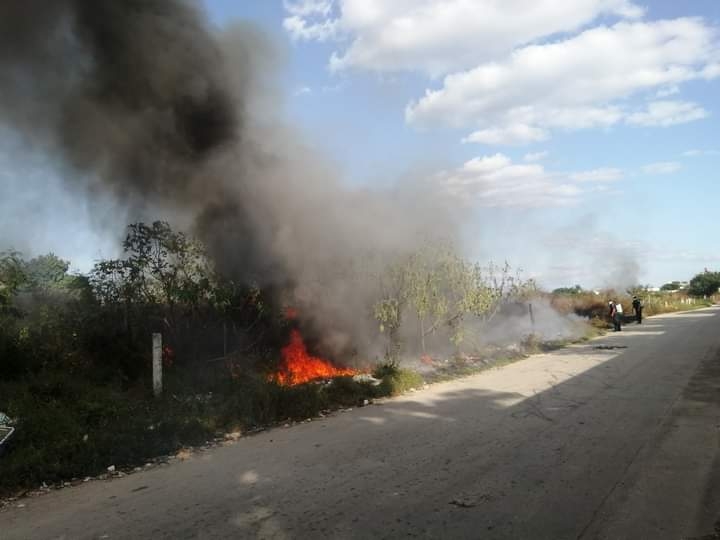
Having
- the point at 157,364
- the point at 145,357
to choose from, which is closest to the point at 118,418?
the point at 157,364

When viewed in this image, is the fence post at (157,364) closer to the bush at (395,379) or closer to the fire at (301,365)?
the fire at (301,365)

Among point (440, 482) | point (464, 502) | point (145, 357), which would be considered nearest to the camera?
point (464, 502)

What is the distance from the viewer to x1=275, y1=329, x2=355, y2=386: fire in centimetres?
984

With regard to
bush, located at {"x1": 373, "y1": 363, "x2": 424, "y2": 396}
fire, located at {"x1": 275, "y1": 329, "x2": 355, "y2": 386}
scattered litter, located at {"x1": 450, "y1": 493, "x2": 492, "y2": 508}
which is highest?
fire, located at {"x1": 275, "y1": 329, "x2": 355, "y2": 386}

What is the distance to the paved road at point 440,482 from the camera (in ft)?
11.8

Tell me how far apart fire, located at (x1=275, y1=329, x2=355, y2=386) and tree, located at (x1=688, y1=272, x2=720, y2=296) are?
88.3 m

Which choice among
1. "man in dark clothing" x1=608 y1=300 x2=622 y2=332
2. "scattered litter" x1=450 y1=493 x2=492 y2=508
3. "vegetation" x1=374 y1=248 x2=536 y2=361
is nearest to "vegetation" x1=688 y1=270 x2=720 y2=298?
"man in dark clothing" x1=608 y1=300 x2=622 y2=332

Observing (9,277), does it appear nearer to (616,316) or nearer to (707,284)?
(616,316)

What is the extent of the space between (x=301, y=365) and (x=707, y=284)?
90298mm

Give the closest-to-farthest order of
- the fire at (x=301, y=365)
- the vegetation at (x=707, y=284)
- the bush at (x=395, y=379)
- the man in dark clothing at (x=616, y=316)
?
the bush at (x=395, y=379) → the fire at (x=301, y=365) → the man in dark clothing at (x=616, y=316) → the vegetation at (x=707, y=284)

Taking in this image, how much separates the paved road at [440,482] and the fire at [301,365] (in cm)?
241

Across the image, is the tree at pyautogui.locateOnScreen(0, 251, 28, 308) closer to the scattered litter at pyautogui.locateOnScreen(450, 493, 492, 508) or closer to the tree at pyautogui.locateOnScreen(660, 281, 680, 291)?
the scattered litter at pyautogui.locateOnScreen(450, 493, 492, 508)

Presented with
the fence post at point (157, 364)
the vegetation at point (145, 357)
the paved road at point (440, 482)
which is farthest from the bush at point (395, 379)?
the fence post at point (157, 364)

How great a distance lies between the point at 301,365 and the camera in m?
10.3
